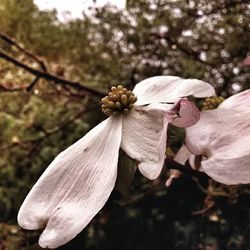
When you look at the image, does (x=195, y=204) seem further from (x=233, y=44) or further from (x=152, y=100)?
(x=152, y=100)

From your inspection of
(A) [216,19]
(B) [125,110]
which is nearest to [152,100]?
(B) [125,110]

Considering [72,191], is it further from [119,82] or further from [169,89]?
[119,82]

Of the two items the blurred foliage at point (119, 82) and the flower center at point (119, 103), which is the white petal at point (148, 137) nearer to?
the flower center at point (119, 103)

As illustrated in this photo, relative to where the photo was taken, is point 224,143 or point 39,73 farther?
point 39,73

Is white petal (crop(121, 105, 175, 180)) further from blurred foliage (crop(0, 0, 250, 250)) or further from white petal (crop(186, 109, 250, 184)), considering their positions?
blurred foliage (crop(0, 0, 250, 250))

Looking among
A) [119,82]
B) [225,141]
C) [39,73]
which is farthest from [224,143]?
[119,82]

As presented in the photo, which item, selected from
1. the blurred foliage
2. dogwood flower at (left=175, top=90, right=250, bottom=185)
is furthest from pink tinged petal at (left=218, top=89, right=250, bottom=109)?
the blurred foliage
